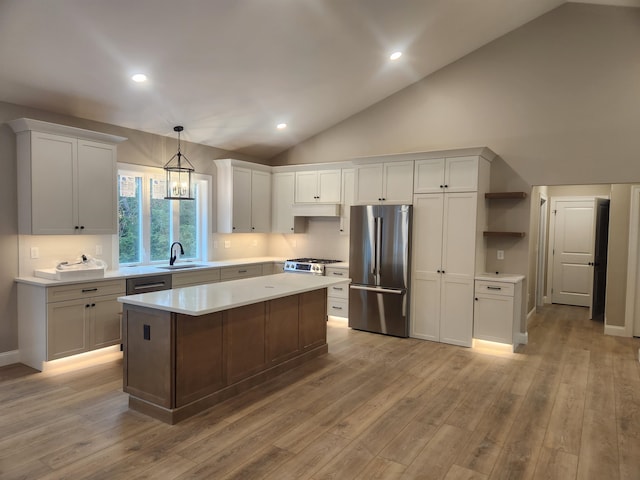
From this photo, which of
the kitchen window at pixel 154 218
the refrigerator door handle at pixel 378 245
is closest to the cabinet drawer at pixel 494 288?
the refrigerator door handle at pixel 378 245

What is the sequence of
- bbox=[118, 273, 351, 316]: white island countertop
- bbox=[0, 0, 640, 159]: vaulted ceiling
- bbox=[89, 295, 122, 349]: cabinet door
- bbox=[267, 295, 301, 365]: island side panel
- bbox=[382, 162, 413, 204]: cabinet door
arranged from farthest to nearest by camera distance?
bbox=[382, 162, 413, 204]: cabinet door, bbox=[89, 295, 122, 349]: cabinet door, bbox=[267, 295, 301, 365]: island side panel, bbox=[0, 0, 640, 159]: vaulted ceiling, bbox=[118, 273, 351, 316]: white island countertop

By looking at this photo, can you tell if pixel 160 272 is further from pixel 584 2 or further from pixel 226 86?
pixel 584 2

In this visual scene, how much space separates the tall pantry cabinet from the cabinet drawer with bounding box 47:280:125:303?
347 cm

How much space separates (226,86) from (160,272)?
7.33 feet

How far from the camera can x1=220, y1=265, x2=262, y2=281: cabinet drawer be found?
5.74 meters

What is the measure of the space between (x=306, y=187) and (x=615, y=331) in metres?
4.80

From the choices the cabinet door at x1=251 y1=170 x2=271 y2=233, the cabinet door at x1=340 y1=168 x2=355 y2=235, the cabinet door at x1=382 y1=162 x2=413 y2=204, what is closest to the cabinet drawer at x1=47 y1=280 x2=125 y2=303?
the cabinet door at x1=251 y1=170 x2=271 y2=233

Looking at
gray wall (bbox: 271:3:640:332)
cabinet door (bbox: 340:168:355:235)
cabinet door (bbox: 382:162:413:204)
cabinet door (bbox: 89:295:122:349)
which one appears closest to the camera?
cabinet door (bbox: 89:295:122:349)

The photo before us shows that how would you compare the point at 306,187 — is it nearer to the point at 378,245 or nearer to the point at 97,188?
the point at 378,245

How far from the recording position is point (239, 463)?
2.53 metres

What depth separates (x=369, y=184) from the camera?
563 centimetres

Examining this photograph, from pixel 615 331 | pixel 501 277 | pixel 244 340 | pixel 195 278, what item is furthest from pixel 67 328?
pixel 615 331

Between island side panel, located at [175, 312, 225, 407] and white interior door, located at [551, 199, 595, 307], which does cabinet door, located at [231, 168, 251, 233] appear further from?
white interior door, located at [551, 199, 595, 307]

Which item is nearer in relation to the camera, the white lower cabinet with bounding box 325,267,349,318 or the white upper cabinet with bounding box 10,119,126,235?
the white upper cabinet with bounding box 10,119,126,235
